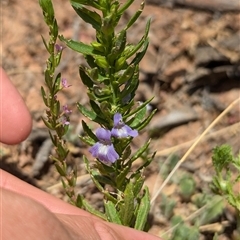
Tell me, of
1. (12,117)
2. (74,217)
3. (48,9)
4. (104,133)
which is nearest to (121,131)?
(104,133)

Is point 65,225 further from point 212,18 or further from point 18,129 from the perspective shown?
point 212,18

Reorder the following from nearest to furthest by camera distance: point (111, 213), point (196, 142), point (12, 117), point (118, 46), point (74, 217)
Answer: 1. point (118, 46)
2. point (74, 217)
3. point (111, 213)
4. point (12, 117)
5. point (196, 142)

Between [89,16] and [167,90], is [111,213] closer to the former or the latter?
[89,16]

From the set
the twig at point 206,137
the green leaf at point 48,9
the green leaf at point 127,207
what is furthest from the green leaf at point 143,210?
the twig at point 206,137

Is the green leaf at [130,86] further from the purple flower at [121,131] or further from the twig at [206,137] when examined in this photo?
the twig at [206,137]

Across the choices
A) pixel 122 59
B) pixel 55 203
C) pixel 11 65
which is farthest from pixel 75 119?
pixel 122 59

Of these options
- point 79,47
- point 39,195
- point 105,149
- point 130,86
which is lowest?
point 39,195

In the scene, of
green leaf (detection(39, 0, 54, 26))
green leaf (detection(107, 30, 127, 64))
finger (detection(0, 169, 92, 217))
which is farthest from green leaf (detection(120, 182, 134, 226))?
green leaf (detection(39, 0, 54, 26))
